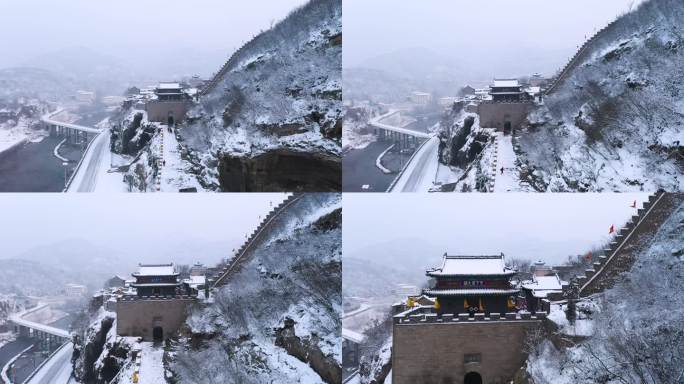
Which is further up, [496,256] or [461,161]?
[461,161]

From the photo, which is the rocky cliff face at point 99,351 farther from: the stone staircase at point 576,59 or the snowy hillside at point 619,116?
the stone staircase at point 576,59

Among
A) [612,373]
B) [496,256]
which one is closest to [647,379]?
[612,373]

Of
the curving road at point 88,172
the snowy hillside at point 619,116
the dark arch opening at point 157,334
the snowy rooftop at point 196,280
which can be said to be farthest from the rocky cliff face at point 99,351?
the snowy hillside at point 619,116

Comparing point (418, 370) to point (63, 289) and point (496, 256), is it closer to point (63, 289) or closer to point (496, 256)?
point (496, 256)

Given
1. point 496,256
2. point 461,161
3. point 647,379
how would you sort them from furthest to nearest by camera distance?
point 496,256 < point 461,161 < point 647,379

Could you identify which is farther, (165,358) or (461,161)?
(165,358)

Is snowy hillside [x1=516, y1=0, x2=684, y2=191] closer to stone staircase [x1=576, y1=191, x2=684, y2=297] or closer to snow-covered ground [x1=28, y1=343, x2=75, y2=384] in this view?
stone staircase [x1=576, y1=191, x2=684, y2=297]

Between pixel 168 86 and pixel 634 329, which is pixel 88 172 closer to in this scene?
pixel 168 86
